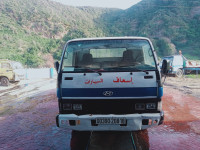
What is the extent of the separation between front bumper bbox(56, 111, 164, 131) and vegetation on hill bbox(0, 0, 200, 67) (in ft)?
136

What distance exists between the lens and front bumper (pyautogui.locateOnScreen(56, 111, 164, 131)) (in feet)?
11.4

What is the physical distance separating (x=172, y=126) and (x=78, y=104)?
273 cm

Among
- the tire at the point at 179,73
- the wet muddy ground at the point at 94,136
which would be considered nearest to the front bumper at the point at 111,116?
the wet muddy ground at the point at 94,136

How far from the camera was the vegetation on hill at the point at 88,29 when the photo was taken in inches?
1946

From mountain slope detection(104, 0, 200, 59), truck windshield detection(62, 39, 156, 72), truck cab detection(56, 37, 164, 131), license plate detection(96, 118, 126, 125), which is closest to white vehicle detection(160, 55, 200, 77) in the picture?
truck windshield detection(62, 39, 156, 72)

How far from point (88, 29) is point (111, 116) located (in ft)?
210

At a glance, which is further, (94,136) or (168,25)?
(168,25)

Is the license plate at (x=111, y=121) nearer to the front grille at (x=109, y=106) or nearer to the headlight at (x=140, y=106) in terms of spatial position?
the front grille at (x=109, y=106)

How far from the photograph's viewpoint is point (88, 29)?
65562 millimetres

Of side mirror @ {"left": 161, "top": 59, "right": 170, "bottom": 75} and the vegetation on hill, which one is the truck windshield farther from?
the vegetation on hill

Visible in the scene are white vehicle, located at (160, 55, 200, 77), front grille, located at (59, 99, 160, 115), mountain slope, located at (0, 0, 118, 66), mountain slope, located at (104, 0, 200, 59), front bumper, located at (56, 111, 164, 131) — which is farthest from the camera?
mountain slope, located at (104, 0, 200, 59)

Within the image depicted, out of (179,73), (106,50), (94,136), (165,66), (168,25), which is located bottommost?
(94,136)

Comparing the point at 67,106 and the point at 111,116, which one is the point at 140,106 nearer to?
the point at 111,116

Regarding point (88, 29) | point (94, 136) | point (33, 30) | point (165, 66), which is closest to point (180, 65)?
point (165, 66)
